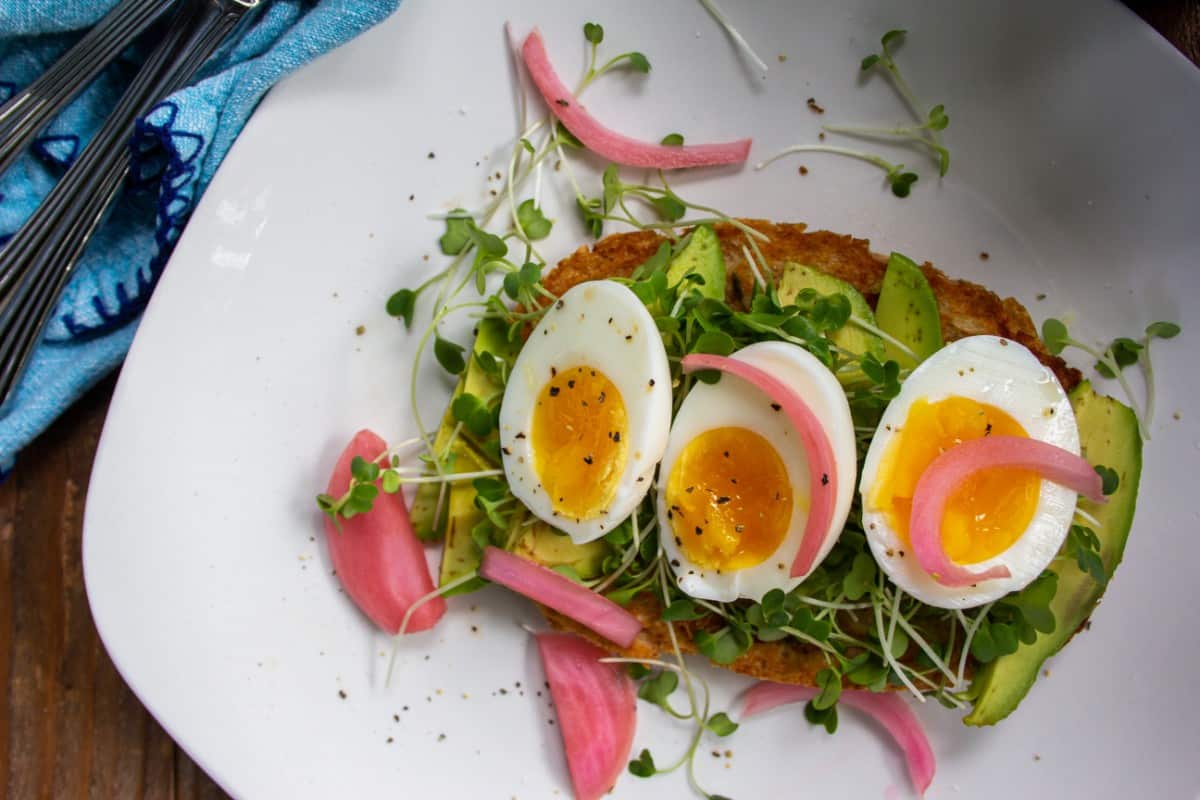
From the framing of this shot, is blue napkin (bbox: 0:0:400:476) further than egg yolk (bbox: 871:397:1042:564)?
Yes

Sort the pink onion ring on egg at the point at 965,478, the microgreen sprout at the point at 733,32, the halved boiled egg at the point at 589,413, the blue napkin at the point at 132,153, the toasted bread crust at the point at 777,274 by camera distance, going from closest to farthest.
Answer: the pink onion ring on egg at the point at 965,478, the halved boiled egg at the point at 589,413, the blue napkin at the point at 132,153, the toasted bread crust at the point at 777,274, the microgreen sprout at the point at 733,32

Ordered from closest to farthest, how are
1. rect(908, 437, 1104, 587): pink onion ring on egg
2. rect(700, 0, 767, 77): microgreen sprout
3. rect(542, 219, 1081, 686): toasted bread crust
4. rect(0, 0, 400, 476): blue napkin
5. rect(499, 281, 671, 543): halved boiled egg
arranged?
rect(908, 437, 1104, 587): pink onion ring on egg
rect(499, 281, 671, 543): halved boiled egg
rect(0, 0, 400, 476): blue napkin
rect(542, 219, 1081, 686): toasted bread crust
rect(700, 0, 767, 77): microgreen sprout

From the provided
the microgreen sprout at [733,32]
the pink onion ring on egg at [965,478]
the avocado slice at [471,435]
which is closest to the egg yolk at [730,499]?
the pink onion ring on egg at [965,478]

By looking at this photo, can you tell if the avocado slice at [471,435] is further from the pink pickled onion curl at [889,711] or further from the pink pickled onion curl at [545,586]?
the pink pickled onion curl at [889,711]

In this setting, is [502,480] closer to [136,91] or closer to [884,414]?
[884,414]

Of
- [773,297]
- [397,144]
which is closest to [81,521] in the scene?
[397,144]

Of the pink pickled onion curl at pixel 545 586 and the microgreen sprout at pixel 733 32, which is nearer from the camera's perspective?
the pink pickled onion curl at pixel 545 586

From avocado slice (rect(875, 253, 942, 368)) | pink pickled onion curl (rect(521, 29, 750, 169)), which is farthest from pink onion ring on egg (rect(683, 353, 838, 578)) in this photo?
pink pickled onion curl (rect(521, 29, 750, 169))

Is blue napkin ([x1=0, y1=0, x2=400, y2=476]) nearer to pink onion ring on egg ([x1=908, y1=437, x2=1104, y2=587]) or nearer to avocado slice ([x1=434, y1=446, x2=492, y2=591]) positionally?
avocado slice ([x1=434, y1=446, x2=492, y2=591])
